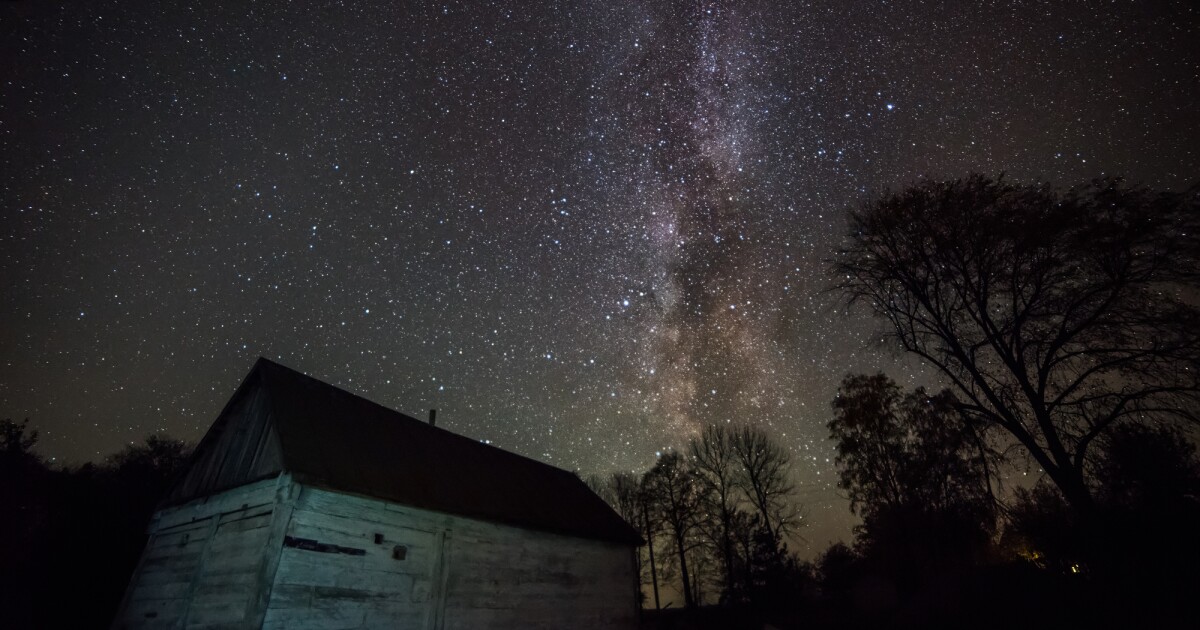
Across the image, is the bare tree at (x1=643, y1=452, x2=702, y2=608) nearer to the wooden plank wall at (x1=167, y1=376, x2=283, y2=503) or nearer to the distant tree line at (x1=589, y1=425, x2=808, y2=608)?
the distant tree line at (x1=589, y1=425, x2=808, y2=608)

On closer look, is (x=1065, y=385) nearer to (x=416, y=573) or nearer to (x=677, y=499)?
(x=416, y=573)

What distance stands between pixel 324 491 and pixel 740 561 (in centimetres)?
3029

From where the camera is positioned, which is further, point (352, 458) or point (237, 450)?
point (237, 450)

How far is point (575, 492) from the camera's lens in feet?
67.0

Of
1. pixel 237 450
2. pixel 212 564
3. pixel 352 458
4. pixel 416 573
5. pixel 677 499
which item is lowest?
pixel 416 573

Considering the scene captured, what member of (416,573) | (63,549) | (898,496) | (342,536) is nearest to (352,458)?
(342,536)

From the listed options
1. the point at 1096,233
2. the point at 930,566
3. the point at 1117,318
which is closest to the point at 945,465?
the point at 1117,318

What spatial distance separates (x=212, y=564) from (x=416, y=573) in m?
4.15

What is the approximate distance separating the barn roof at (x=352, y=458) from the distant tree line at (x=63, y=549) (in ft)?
19.5

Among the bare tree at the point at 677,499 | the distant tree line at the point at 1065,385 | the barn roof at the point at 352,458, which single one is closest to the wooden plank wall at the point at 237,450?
the barn roof at the point at 352,458

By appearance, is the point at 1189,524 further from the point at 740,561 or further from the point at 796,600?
the point at 740,561

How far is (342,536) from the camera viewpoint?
9719 mm

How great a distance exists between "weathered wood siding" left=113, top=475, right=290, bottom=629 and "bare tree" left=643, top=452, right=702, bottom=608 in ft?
95.5

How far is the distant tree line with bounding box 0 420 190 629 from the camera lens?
1566 centimetres
